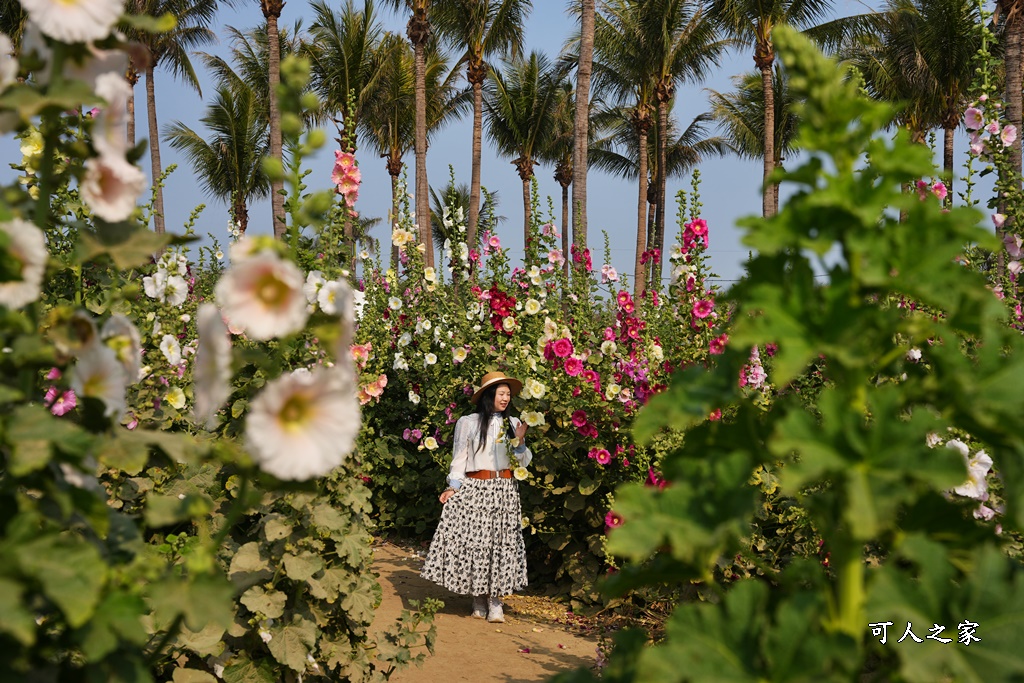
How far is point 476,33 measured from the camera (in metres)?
21.5

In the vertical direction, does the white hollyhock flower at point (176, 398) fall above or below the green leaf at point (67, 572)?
above

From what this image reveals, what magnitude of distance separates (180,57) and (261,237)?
2902 cm

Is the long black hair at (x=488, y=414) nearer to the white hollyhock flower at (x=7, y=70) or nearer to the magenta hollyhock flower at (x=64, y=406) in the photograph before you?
the magenta hollyhock flower at (x=64, y=406)

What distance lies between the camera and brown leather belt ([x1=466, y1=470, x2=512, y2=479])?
6076mm

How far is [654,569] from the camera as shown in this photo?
2.93 feet

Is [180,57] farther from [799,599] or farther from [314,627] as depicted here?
[799,599]

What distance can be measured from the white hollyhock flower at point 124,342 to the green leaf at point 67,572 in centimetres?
26

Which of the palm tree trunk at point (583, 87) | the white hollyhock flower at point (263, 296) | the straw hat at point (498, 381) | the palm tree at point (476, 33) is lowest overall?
the white hollyhock flower at point (263, 296)

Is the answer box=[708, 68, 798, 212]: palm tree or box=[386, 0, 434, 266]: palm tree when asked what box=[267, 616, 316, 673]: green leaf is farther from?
box=[708, 68, 798, 212]: palm tree

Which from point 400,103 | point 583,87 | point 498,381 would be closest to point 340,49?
point 400,103

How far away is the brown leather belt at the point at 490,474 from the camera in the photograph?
19.9 feet

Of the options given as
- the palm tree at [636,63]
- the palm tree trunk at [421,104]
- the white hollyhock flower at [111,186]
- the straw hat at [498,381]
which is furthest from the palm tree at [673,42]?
the white hollyhock flower at [111,186]

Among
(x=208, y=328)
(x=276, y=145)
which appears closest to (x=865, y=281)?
(x=208, y=328)

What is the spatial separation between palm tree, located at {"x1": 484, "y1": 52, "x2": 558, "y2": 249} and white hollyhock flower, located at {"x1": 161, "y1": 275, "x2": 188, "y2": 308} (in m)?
27.1
